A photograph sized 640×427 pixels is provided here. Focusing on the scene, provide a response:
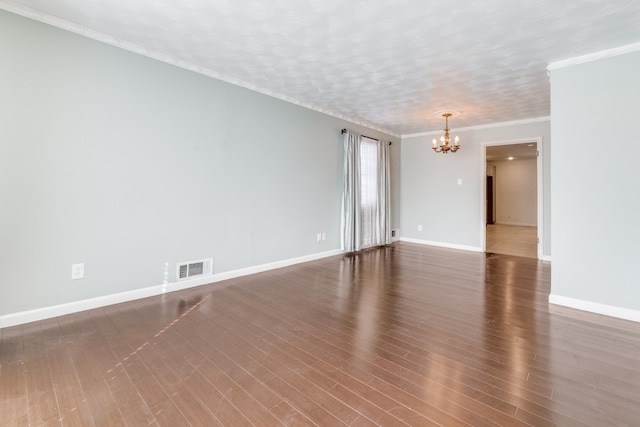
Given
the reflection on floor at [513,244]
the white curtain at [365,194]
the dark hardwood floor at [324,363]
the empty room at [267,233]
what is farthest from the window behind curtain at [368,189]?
the dark hardwood floor at [324,363]

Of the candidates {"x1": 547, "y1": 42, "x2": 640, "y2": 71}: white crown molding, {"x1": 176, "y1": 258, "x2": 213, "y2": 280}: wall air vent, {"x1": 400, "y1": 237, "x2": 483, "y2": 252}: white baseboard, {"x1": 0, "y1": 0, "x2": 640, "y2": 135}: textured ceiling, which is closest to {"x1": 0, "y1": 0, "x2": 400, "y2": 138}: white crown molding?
{"x1": 0, "y1": 0, "x2": 640, "y2": 135}: textured ceiling

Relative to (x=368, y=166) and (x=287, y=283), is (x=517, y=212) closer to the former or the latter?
(x=368, y=166)

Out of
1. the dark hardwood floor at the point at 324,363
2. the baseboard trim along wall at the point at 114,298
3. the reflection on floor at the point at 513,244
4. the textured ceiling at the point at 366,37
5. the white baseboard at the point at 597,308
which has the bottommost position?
the dark hardwood floor at the point at 324,363

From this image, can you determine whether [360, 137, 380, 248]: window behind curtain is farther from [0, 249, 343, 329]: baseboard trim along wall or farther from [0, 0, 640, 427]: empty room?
[0, 249, 343, 329]: baseboard trim along wall

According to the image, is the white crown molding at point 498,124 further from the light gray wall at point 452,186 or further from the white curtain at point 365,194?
the white curtain at point 365,194

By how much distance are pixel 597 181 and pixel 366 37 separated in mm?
2726

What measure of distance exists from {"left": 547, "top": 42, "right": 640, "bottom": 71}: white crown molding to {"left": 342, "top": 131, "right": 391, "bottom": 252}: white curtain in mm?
3087

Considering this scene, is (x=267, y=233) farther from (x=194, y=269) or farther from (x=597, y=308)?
(x=597, y=308)

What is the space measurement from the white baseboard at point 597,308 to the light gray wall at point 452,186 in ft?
8.31

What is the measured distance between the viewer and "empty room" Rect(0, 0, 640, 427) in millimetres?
1678

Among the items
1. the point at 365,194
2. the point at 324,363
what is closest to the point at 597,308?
the point at 324,363

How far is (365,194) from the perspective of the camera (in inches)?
234

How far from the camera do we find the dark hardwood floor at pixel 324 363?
1499mm

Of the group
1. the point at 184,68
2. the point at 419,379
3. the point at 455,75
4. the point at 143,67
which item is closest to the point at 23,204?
the point at 143,67
